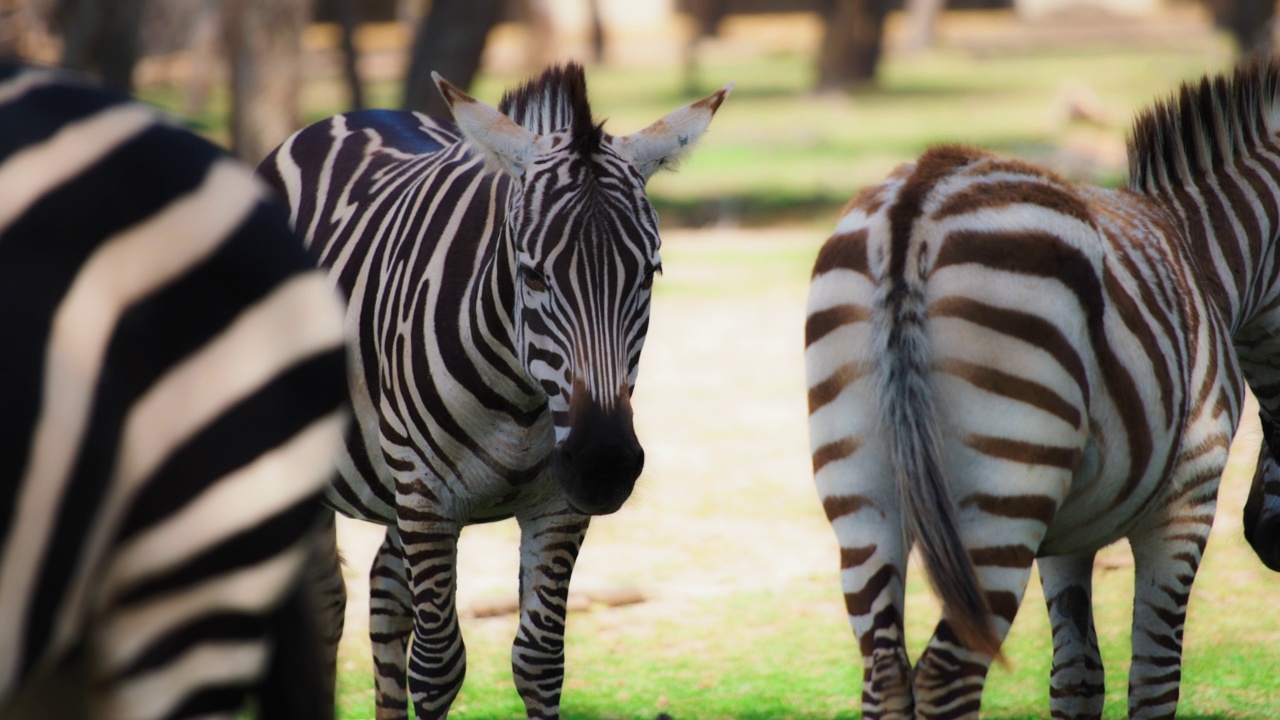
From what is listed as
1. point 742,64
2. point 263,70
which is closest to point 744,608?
point 263,70

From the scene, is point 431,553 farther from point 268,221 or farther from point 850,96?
point 850,96

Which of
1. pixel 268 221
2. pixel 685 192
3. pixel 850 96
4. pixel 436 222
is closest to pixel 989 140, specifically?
pixel 685 192

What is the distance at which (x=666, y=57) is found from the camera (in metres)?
35.7

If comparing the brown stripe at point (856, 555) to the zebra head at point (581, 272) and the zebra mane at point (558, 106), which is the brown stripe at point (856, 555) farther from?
the zebra mane at point (558, 106)

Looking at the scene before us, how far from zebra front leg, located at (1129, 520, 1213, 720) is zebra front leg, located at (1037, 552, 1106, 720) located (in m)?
0.19

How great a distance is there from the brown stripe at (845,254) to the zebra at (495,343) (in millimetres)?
430

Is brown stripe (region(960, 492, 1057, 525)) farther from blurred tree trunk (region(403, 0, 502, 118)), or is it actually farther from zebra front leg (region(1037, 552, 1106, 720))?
blurred tree trunk (region(403, 0, 502, 118))

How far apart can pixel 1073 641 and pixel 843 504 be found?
1.22 meters

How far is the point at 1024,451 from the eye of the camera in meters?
3.05

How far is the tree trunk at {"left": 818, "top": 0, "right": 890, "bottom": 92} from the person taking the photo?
28528 millimetres

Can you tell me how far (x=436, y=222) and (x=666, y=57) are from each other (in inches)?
1281

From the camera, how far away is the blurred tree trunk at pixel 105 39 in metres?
14.5

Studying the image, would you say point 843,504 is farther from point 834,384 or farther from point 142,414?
point 142,414

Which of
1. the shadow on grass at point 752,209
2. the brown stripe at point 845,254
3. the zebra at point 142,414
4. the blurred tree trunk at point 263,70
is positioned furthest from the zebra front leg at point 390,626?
the shadow on grass at point 752,209
